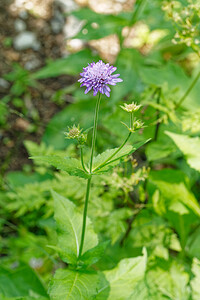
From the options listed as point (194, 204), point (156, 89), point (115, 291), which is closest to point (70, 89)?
point (156, 89)

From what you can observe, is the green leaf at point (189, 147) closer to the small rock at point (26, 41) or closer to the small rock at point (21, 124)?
the small rock at point (21, 124)

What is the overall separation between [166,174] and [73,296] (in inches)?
42.5

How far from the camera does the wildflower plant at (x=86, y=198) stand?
1278mm

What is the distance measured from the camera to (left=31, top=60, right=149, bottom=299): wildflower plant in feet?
4.19

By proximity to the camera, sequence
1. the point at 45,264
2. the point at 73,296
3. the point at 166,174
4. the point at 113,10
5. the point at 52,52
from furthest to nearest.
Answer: the point at 113,10 < the point at 52,52 < the point at 45,264 < the point at 166,174 < the point at 73,296

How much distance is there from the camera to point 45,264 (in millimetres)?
2488

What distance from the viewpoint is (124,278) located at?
1.71 metres

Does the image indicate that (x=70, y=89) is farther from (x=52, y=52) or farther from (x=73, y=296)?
(x=73, y=296)

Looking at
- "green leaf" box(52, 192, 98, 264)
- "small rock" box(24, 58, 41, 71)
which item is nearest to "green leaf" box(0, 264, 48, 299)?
"green leaf" box(52, 192, 98, 264)

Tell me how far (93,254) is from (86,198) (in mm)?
308

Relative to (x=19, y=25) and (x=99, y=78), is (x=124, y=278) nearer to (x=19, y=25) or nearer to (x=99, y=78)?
(x=99, y=78)

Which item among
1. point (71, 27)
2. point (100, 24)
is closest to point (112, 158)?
point (100, 24)

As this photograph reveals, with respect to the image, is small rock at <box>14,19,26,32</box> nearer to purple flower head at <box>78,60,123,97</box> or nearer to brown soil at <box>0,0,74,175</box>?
brown soil at <box>0,0,74,175</box>

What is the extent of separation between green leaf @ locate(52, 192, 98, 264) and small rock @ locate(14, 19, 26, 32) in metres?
2.93
